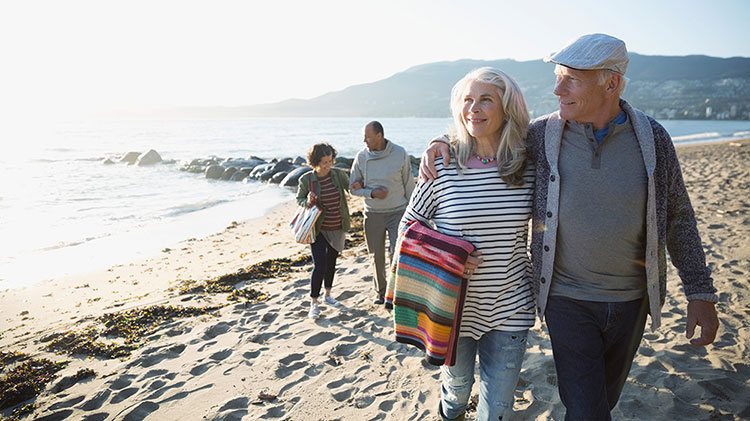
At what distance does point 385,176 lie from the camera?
17.4 feet

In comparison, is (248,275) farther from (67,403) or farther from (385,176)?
(67,403)

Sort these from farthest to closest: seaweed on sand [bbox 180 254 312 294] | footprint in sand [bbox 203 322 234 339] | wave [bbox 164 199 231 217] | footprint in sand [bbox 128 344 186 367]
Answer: wave [bbox 164 199 231 217] → seaweed on sand [bbox 180 254 312 294] → footprint in sand [bbox 203 322 234 339] → footprint in sand [bbox 128 344 186 367]

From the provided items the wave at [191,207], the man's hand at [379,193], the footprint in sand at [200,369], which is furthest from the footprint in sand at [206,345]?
the wave at [191,207]

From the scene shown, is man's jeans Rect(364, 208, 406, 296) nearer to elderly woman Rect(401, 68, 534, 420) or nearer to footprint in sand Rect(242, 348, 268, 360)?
footprint in sand Rect(242, 348, 268, 360)

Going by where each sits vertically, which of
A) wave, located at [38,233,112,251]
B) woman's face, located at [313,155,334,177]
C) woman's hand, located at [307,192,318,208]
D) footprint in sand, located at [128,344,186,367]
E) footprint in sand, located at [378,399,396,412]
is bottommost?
wave, located at [38,233,112,251]

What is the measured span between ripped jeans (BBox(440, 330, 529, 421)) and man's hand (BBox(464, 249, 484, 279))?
0.37 meters

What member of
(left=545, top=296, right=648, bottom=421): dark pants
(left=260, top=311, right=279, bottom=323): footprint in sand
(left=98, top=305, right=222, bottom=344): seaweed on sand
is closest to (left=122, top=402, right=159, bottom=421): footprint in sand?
(left=98, top=305, right=222, bottom=344): seaweed on sand

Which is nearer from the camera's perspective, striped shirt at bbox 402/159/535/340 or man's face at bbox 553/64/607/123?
man's face at bbox 553/64/607/123

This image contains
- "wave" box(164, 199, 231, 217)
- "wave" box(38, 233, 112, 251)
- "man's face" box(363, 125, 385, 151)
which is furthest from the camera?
"wave" box(164, 199, 231, 217)

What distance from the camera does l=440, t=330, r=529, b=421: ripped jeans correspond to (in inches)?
86.0

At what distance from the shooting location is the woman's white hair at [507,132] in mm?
2143

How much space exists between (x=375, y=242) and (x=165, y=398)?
283cm

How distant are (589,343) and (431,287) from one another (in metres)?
0.79

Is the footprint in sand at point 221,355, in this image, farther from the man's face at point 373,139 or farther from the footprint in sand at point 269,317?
the man's face at point 373,139
